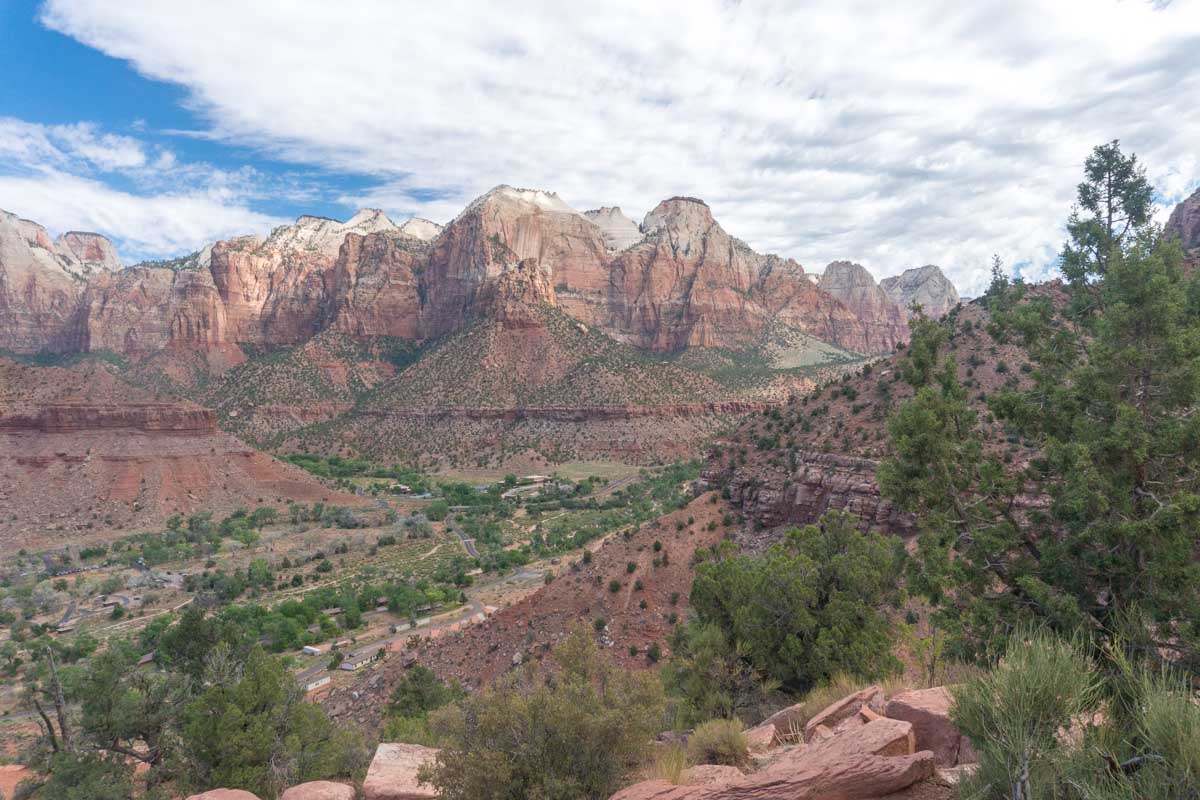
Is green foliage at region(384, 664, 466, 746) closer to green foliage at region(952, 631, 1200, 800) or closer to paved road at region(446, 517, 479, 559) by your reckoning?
green foliage at region(952, 631, 1200, 800)

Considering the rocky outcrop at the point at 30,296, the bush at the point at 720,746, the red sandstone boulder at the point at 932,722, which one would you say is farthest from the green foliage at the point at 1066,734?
the rocky outcrop at the point at 30,296

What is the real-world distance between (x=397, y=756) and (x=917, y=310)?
12781 mm

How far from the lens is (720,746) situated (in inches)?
337

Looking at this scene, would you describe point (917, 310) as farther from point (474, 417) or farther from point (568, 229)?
point (568, 229)

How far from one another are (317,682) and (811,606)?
1099 inches

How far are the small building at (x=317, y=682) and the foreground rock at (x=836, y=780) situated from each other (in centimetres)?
3075

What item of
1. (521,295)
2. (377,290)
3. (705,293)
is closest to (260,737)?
(521,295)

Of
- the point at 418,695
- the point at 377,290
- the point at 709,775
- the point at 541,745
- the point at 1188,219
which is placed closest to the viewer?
the point at 709,775

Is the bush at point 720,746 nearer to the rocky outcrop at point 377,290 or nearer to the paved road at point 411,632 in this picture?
the paved road at point 411,632

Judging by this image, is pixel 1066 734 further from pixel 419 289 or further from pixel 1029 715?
pixel 419 289

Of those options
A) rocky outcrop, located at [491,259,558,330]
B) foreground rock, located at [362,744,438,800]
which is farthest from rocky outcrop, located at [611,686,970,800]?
rocky outcrop, located at [491,259,558,330]

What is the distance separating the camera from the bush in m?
8.48

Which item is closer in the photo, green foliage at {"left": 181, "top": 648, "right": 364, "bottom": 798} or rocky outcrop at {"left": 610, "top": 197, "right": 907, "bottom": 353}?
green foliage at {"left": 181, "top": 648, "right": 364, "bottom": 798}

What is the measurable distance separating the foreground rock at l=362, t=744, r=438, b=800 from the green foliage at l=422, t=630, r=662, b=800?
2.79 ft
